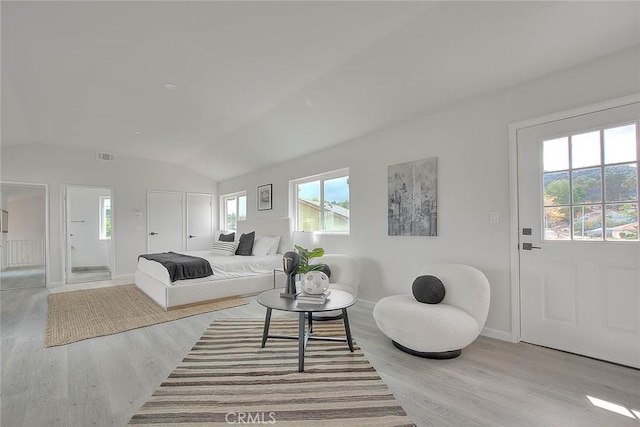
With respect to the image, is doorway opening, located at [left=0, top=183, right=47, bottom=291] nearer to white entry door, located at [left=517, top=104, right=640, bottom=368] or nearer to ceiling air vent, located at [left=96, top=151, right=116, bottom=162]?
ceiling air vent, located at [left=96, top=151, right=116, bottom=162]

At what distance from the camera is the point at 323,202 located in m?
4.78

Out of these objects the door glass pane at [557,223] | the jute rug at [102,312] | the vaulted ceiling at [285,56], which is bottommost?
the jute rug at [102,312]

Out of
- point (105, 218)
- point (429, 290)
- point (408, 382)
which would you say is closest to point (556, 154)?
point (429, 290)

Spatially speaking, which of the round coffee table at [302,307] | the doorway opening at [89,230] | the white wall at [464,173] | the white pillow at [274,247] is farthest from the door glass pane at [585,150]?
the doorway opening at [89,230]

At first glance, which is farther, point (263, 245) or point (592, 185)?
point (263, 245)

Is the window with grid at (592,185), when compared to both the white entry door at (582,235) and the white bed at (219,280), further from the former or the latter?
the white bed at (219,280)

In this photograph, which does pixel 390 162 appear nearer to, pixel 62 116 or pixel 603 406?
pixel 603 406

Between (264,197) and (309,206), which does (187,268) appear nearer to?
(309,206)

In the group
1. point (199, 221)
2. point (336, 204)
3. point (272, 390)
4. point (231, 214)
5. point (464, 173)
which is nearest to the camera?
point (272, 390)

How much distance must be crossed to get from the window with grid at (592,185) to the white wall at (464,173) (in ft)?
0.97

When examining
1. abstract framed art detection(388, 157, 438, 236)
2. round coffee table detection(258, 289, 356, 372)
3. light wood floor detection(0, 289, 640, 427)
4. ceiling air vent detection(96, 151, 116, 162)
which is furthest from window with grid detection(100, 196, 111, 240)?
abstract framed art detection(388, 157, 438, 236)

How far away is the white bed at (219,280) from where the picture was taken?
3.84 meters

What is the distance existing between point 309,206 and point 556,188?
11.1 feet

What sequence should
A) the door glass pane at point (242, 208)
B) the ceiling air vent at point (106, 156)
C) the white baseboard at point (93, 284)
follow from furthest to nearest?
the door glass pane at point (242, 208) < the ceiling air vent at point (106, 156) < the white baseboard at point (93, 284)
